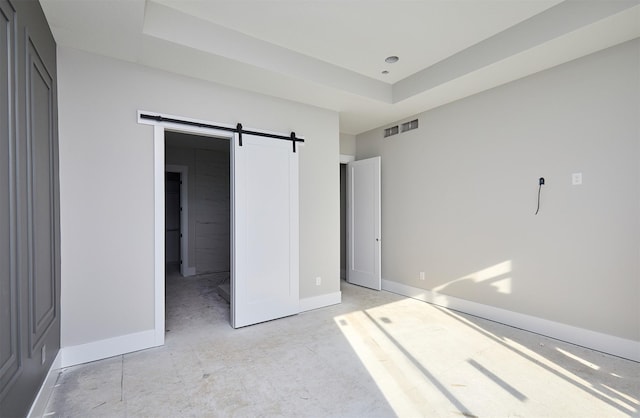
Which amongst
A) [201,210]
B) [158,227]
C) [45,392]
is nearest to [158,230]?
[158,227]

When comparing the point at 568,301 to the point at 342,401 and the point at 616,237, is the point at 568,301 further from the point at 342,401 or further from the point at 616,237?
the point at 342,401

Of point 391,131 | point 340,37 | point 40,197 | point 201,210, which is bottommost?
point 201,210

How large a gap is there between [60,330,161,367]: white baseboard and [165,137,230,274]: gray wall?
3.44m

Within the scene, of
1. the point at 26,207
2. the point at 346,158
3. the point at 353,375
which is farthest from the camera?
the point at 346,158

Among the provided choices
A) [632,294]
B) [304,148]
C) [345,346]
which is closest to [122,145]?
[304,148]

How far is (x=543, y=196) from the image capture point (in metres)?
3.11

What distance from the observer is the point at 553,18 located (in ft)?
8.11

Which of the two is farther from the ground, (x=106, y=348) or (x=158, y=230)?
(x=158, y=230)

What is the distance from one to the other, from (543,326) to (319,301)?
245 centimetres

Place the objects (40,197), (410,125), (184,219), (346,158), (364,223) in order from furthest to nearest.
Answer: (184,219), (346,158), (364,223), (410,125), (40,197)

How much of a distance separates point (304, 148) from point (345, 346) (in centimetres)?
235

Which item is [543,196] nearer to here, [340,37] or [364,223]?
[364,223]

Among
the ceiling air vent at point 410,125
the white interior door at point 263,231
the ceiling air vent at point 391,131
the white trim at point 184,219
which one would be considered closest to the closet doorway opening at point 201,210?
the white trim at point 184,219

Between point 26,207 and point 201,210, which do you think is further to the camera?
point 201,210
